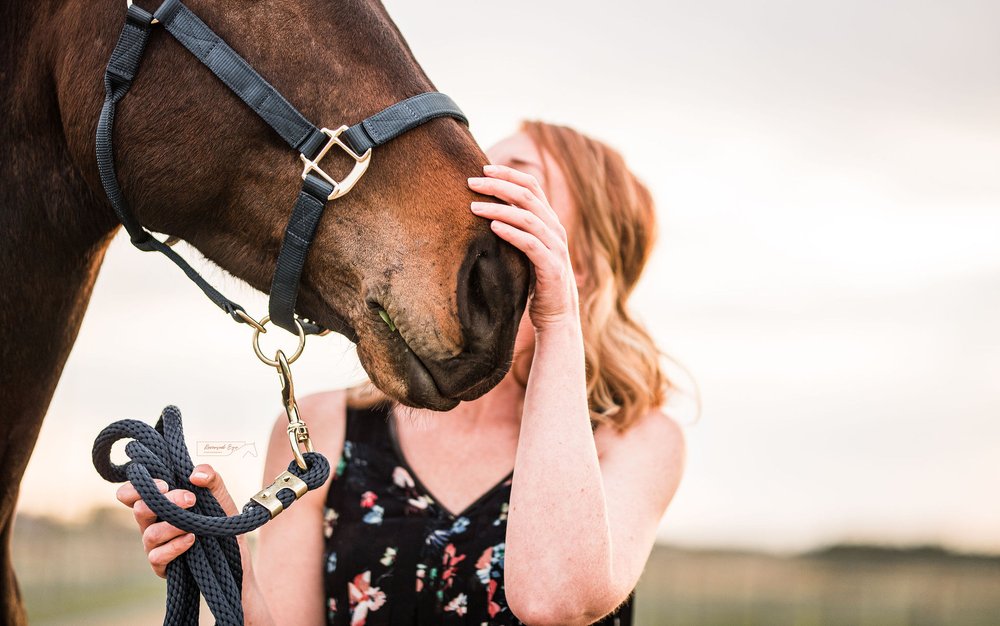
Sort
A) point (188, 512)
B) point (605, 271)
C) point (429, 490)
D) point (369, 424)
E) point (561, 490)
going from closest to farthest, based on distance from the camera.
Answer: point (188, 512), point (561, 490), point (429, 490), point (369, 424), point (605, 271)

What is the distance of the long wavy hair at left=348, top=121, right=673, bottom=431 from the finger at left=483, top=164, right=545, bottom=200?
0.86m

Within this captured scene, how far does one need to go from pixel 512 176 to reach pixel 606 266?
41.4 inches

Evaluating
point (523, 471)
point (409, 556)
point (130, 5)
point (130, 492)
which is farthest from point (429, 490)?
point (130, 5)

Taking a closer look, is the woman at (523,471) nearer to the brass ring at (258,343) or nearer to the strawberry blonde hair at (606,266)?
the strawberry blonde hair at (606,266)

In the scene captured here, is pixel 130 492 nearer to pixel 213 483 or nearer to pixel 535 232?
pixel 213 483

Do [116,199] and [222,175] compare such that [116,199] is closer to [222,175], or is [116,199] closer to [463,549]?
[222,175]

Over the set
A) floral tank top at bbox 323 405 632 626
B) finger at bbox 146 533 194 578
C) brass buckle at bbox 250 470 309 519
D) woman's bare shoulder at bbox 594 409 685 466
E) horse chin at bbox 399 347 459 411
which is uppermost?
horse chin at bbox 399 347 459 411

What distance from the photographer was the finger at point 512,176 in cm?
148

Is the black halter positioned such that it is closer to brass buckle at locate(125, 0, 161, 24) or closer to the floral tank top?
brass buckle at locate(125, 0, 161, 24)

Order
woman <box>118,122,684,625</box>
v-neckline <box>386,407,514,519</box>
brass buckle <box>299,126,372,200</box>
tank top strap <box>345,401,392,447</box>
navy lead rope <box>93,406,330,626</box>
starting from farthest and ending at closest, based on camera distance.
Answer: tank top strap <box>345,401,392,447</box>
v-neckline <box>386,407,514,519</box>
woman <box>118,122,684,625</box>
brass buckle <box>299,126,372,200</box>
navy lead rope <box>93,406,330,626</box>

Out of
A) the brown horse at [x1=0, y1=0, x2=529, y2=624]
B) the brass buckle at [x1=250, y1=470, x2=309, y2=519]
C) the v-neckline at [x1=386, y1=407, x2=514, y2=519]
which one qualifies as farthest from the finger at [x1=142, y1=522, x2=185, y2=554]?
the v-neckline at [x1=386, y1=407, x2=514, y2=519]

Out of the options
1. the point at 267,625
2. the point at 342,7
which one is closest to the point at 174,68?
the point at 342,7

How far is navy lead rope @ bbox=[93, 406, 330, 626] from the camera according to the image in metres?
1.33

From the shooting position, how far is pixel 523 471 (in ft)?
5.78
